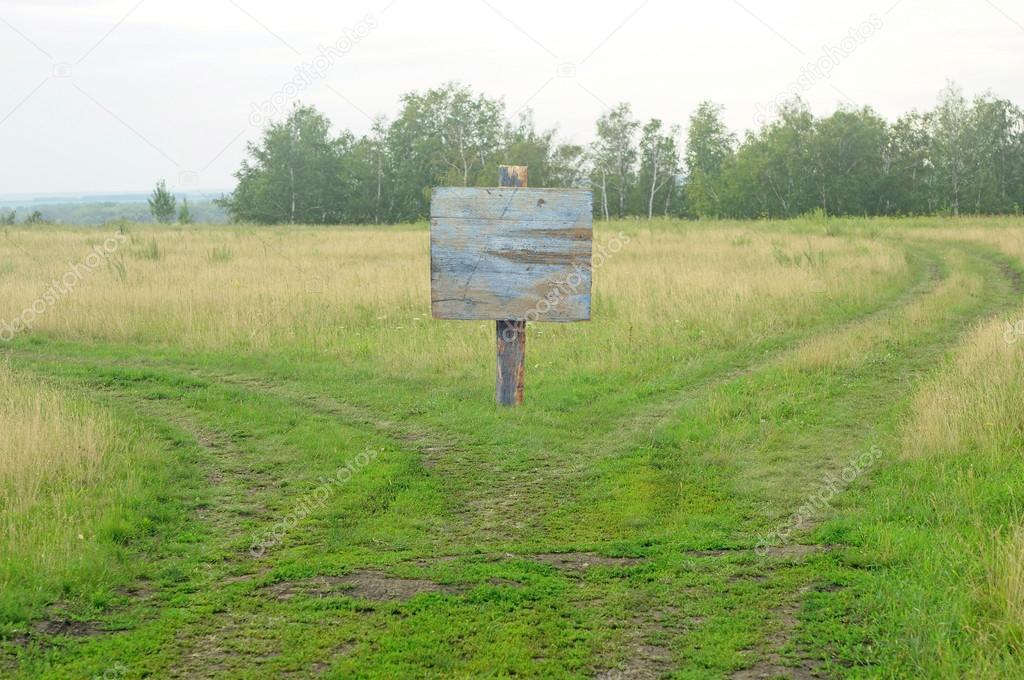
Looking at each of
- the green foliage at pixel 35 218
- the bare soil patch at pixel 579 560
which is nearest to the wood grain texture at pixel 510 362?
the bare soil patch at pixel 579 560

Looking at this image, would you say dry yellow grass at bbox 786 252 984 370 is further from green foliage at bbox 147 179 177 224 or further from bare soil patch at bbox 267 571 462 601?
green foliage at bbox 147 179 177 224

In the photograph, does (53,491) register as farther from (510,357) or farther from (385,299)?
(385,299)

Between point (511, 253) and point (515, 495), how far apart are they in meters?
3.11

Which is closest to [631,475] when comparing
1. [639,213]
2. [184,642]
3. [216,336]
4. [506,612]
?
[506,612]

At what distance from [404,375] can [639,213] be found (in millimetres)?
62979

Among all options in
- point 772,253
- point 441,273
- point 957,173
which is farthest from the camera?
point 957,173

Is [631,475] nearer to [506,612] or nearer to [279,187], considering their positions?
[506,612]

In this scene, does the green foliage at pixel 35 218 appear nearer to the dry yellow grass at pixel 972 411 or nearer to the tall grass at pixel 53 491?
the tall grass at pixel 53 491

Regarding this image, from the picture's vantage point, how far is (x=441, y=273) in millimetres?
9578

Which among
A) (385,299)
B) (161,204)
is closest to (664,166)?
(161,204)

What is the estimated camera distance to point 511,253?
31.4 feet

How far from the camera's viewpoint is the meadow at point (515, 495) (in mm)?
4656

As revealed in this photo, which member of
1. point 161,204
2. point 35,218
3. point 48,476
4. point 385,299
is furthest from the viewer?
point 161,204

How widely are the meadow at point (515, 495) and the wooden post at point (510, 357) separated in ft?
1.36
